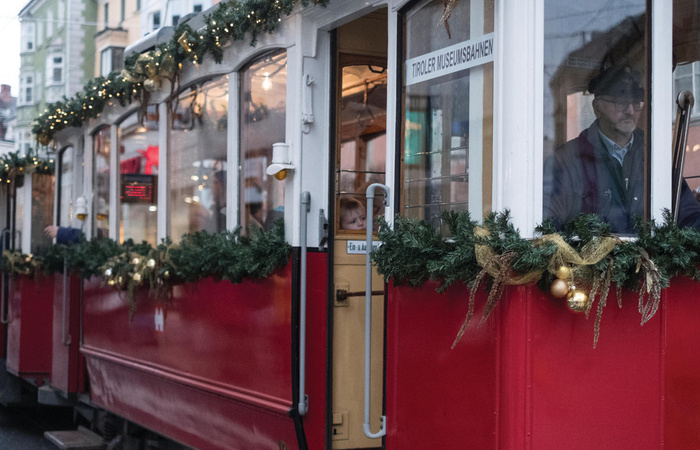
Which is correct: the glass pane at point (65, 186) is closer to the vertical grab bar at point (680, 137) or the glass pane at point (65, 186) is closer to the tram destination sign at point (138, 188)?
the tram destination sign at point (138, 188)

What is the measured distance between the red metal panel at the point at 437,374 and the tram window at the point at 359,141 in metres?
1.18

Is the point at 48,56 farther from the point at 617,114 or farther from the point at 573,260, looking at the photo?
the point at 573,260

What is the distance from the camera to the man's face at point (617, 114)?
137 inches

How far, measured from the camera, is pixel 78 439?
7.41 m

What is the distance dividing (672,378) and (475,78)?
130cm

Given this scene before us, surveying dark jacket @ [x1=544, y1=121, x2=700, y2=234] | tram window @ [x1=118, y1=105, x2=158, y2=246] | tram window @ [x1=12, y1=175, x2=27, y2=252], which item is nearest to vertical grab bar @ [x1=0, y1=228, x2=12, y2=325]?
tram window @ [x1=12, y1=175, x2=27, y2=252]

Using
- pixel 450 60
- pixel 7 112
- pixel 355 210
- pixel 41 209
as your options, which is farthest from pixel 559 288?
pixel 7 112

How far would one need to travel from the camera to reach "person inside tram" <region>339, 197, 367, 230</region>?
4980mm

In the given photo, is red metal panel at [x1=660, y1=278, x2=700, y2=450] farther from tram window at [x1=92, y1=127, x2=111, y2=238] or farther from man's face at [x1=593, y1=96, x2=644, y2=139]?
tram window at [x1=92, y1=127, x2=111, y2=238]

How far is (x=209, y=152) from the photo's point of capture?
5.66 m

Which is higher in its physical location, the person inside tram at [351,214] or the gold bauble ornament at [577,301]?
the person inside tram at [351,214]

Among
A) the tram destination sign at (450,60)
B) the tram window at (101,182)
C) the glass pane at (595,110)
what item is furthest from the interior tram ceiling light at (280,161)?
the tram window at (101,182)

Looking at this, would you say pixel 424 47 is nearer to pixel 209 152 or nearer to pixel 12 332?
pixel 209 152

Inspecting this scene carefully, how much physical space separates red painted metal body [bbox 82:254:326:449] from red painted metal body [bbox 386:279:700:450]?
1202mm
